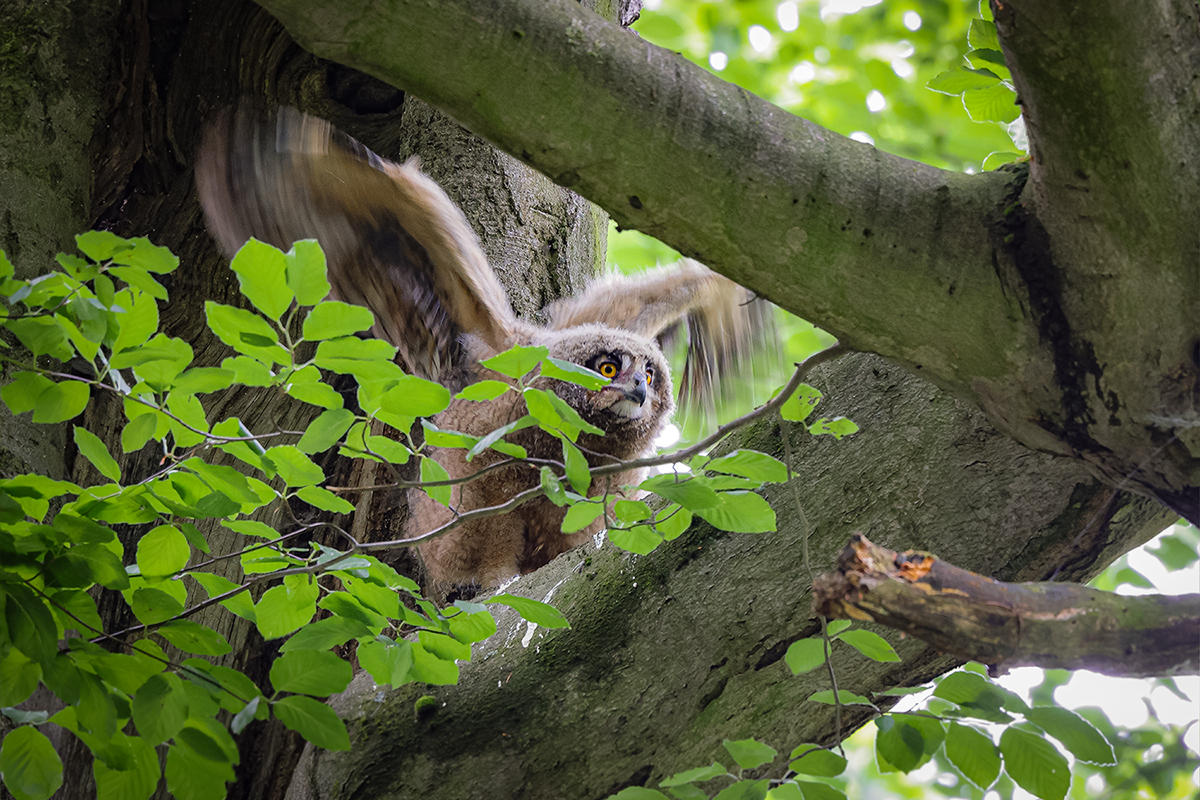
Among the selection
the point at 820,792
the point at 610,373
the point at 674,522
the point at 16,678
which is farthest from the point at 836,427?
the point at 16,678

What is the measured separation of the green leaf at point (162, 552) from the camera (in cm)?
157

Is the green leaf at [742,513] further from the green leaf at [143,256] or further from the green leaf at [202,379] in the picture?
the green leaf at [143,256]

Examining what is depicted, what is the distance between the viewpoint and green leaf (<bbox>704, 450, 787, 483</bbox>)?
1555 millimetres

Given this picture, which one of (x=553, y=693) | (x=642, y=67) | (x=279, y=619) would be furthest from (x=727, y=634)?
(x=642, y=67)

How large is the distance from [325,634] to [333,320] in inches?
23.2

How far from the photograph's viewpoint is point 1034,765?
136cm

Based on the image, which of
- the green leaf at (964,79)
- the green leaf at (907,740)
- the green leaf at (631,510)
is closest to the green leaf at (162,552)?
the green leaf at (631,510)

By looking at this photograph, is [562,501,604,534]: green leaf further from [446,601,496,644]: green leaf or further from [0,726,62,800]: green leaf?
[0,726,62,800]: green leaf

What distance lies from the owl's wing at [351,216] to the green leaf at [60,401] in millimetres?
657

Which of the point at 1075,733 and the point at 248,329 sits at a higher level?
the point at 248,329

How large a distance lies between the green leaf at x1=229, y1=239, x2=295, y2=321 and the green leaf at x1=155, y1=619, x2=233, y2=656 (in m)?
0.59

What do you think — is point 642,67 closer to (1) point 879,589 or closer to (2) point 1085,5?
(2) point 1085,5

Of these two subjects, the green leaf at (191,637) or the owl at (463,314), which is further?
the owl at (463,314)

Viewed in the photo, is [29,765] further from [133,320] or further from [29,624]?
[133,320]
